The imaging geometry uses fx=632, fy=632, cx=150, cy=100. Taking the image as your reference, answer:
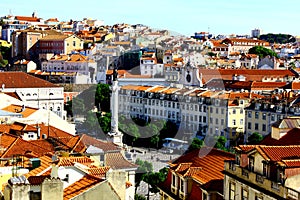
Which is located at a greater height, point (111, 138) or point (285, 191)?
point (285, 191)

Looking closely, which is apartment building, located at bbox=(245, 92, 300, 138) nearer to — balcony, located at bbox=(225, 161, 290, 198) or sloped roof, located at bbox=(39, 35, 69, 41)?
balcony, located at bbox=(225, 161, 290, 198)

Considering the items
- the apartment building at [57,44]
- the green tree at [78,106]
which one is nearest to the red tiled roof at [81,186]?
the green tree at [78,106]

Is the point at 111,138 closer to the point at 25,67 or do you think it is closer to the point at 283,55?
the point at 25,67

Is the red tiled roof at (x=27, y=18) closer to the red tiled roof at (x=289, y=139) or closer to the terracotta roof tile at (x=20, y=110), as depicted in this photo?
the terracotta roof tile at (x=20, y=110)

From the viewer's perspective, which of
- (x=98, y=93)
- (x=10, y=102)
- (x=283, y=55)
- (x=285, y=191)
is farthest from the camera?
(x=283, y=55)

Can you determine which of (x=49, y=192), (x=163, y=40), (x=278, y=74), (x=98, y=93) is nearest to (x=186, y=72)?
(x=98, y=93)

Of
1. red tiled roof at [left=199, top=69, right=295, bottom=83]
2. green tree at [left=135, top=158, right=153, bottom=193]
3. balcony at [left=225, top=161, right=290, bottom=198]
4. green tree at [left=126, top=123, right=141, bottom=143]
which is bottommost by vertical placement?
green tree at [left=126, top=123, right=141, bottom=143]

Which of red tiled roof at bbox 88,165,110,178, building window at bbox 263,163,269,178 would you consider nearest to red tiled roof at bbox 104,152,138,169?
red tiled roof at bbox 88,165,110,178

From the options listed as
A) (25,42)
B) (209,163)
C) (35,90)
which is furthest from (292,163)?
(25,42)
